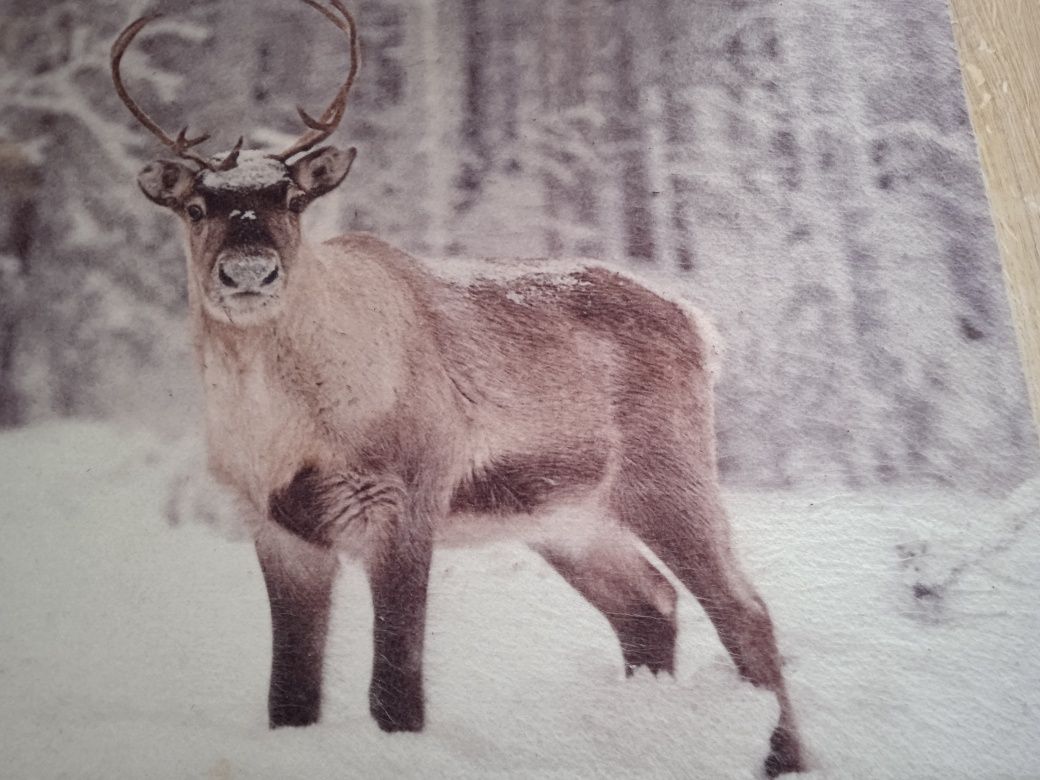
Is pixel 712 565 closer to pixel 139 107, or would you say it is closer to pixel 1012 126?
pixel 1012 126

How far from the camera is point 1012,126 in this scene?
1.69 meters

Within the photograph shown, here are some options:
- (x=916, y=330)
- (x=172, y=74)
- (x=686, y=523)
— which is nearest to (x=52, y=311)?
(x=172, y=74)

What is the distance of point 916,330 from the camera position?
1.55 m

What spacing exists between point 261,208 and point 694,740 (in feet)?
3.47

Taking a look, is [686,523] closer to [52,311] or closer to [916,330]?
[916,330]

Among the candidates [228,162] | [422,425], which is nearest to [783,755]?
[422,425]

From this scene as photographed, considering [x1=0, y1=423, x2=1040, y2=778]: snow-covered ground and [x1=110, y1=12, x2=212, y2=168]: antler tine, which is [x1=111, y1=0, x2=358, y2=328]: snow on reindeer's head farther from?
[x1=0, y1=423, x2=1040, y2=778]: snow-covered ground

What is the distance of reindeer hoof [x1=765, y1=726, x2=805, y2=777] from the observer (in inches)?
52.1

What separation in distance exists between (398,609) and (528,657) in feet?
0.67

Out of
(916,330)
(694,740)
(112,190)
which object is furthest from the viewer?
(112,190)

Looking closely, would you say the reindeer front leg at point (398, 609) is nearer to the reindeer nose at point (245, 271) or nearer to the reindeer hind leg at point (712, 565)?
the reindeer hind leg at point (712, 565)

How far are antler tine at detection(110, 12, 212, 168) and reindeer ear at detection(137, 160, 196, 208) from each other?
0.04 meters

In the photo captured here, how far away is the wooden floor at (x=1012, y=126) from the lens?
62.3 inches

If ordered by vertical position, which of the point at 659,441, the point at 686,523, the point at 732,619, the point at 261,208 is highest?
the point at 261,208
